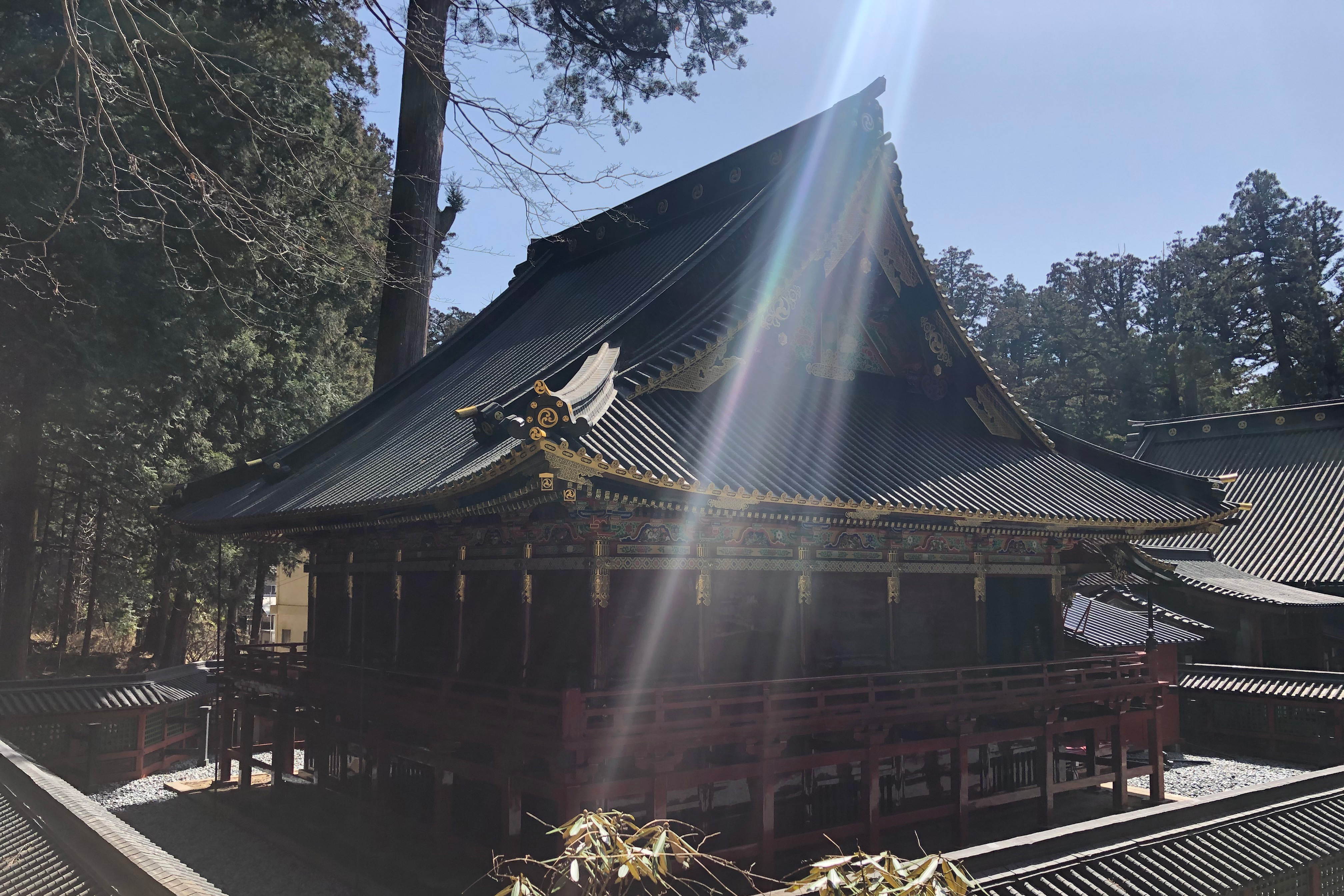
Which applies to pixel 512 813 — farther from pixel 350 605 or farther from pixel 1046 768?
A: pixel 1046 768

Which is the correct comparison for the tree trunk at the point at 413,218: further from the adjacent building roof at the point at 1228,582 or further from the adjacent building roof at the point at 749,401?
the adjacent building roof at the point at 1228,582

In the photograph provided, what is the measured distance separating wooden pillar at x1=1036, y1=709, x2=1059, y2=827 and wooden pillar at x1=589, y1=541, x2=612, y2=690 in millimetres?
7207

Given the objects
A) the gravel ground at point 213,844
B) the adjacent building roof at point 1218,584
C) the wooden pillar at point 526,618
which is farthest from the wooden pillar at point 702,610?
the adjacent building roof at point 1218,584

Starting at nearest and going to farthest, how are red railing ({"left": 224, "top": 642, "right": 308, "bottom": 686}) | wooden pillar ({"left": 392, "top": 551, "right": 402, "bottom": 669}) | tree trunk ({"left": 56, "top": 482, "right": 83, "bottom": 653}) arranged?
wooden pillar ({"left": 392, "top": 551, "right": 402, "bottom": 669}) → red railing ({"left": 224, "top": 642, "right": 308, "bottom": 686}) → tree trunk ({"left": 56, "top": 482, "right": 83, "bottom": 653})

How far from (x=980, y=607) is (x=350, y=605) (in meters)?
10.1

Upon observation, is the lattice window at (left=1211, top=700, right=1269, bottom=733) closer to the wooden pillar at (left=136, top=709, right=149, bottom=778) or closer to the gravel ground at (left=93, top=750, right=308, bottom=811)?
the gravel ground at (left=93, top=750, right=308, bottom=811)

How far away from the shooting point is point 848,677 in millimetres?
11391

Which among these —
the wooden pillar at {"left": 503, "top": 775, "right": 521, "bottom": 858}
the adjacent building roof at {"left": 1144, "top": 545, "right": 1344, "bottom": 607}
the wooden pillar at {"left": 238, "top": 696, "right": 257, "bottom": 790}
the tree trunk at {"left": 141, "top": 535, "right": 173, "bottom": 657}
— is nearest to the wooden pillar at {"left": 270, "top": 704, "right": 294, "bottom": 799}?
the wooden pillar at {"left": 238, "top": 696, "right": 257, "bottom": 790}

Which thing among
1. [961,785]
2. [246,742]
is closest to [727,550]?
[961,785]

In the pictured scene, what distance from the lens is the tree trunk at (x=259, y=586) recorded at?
26.5 m

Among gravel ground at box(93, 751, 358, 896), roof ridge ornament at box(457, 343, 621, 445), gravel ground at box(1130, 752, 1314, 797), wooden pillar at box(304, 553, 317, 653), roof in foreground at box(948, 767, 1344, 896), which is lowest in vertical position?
gravel ground at box(1130, 752, 1314, 797)

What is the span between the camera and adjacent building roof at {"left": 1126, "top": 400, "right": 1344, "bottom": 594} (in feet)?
85.0

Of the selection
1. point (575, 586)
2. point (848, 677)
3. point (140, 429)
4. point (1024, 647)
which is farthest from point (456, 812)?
point (140, 429)

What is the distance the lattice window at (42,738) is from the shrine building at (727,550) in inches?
120
